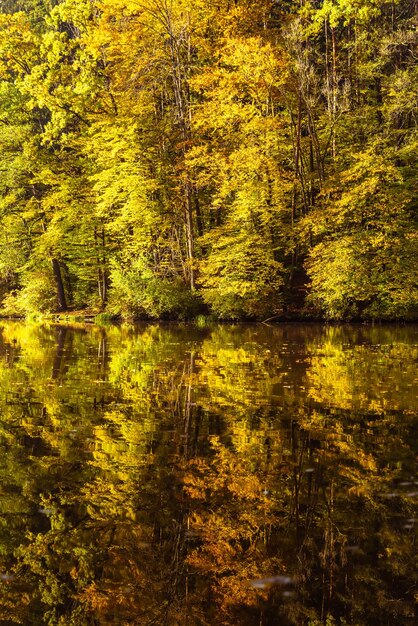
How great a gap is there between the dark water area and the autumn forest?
1595 cm

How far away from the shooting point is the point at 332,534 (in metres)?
3.98

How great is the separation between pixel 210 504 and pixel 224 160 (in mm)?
22757

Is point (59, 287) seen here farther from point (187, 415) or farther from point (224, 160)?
point (187, 415)

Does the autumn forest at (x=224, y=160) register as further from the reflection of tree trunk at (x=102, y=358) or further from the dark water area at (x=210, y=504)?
the dark water area at (x=210, y=504)

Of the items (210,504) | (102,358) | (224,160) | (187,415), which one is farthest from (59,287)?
(210,504)

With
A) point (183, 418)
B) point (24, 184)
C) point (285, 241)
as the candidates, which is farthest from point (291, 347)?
point (24, 184)

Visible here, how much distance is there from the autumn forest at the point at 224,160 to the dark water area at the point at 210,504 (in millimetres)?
15946

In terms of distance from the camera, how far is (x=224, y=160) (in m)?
25.7

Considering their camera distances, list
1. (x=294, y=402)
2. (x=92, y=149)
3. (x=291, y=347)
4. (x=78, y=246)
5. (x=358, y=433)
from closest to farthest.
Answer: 1. (x=358, y=433)
2. (x=294, y=402)
3. (x=291, y=347)
4. (x=92, y=149)
5. (x=78, y=246)

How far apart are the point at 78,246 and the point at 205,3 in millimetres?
15223

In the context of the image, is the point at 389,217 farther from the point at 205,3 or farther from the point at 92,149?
the point at 92,149

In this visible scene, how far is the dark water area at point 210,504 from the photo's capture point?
10.8 feet

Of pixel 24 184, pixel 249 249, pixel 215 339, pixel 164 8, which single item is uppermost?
Result: pixel 164 8

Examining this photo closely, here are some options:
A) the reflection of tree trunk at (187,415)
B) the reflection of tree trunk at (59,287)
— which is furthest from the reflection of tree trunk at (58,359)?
the reflection of tree trunk at (59,287)
